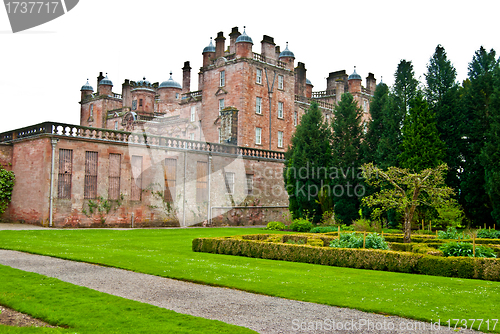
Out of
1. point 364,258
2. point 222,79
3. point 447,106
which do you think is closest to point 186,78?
point 222,79

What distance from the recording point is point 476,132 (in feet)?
79.1

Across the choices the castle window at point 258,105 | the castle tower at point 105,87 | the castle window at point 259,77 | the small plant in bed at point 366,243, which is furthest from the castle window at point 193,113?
the small plant in bed at point 366,243

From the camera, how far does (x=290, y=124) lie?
48062 millimetres

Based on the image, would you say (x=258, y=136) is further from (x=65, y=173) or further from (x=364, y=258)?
(x=364, y=258)

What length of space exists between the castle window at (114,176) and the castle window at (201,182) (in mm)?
6081

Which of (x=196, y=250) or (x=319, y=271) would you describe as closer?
(x=319, y=271)

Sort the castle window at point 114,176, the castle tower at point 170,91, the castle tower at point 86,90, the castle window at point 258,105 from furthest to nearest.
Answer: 1. the castle tower at point 86,90
2. the castle tower at point 170,91
3. the castle window at point 258,105
4. the castle window at point 114,176

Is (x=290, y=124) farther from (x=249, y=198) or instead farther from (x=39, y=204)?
(x=39, y=204)

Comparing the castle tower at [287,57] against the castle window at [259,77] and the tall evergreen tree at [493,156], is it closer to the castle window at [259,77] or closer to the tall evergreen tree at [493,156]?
the castle window at [259,77]

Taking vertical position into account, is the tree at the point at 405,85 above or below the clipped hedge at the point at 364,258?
above

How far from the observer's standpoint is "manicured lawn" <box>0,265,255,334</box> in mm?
6102

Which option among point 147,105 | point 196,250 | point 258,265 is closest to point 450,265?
point 258,265

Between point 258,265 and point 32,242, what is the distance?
9.13 meters

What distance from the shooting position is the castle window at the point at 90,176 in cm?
2691
